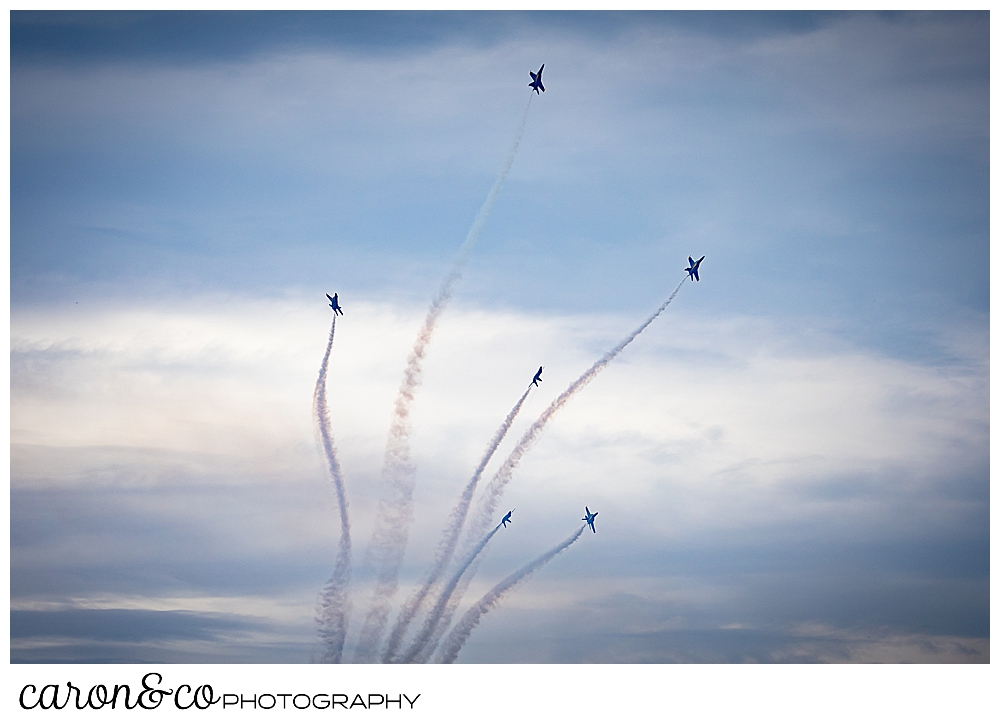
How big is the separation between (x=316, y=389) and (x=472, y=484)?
44.1 feet

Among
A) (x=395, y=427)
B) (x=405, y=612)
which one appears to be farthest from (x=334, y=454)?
(x=405, y=612)

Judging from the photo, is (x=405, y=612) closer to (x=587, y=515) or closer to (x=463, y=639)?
(x=463, y=639)

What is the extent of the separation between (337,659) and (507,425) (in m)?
20.6

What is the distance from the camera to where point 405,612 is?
101m

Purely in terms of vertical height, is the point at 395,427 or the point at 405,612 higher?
the point at 395,427

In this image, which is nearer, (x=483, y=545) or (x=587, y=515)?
(x=483, y=545)

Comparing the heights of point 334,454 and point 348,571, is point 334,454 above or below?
above
